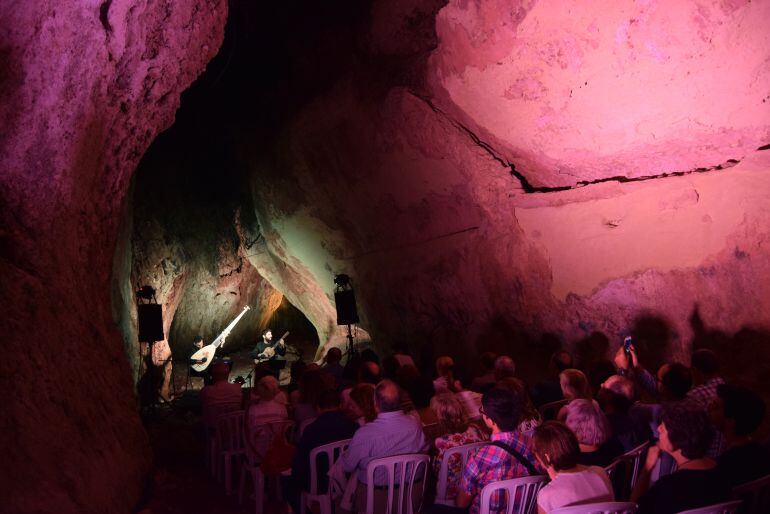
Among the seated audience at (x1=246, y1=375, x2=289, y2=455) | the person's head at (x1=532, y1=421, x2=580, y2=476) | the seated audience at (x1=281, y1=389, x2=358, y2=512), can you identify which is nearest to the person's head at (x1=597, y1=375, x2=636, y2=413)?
the person's head at (x1=532, y1=421, x2=580, y2=476)

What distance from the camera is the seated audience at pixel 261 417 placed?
4.04 m

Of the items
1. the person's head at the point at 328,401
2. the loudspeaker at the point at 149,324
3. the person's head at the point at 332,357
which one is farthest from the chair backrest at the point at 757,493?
the loudspeaker at the point at 149,324

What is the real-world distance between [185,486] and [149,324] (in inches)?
186

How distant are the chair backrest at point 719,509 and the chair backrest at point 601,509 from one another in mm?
180

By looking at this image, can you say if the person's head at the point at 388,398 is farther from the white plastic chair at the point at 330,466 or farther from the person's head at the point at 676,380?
the person's head at the point at 676,380

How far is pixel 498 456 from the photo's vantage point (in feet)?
8.41

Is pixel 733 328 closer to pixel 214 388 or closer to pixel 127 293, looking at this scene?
pixel 214 388

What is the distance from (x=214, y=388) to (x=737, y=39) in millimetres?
5277

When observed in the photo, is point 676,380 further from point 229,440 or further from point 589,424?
point 229,440

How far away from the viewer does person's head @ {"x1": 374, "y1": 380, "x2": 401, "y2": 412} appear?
2998 millimetres

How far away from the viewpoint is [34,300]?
338 cm

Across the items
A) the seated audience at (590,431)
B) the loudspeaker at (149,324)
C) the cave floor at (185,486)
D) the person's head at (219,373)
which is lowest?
the cave floor at (185,486)

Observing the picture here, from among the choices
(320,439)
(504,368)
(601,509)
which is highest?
(504,368)

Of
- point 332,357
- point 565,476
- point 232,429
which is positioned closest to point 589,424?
point 565,476
